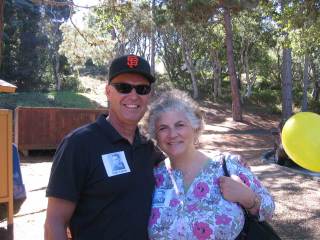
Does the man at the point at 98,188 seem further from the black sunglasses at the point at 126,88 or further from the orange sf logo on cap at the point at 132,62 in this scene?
the orange sf logo on cap at the point at 132,62

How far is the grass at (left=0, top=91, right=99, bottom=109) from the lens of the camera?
2456cm

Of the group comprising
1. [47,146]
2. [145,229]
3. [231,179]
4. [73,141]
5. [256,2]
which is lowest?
[47,146]

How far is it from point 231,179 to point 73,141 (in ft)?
2.36

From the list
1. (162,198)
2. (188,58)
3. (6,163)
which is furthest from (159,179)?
(188,58)

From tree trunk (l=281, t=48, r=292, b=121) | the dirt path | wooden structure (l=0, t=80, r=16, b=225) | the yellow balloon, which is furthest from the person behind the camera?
tree trunk (l=281, t=48, r=292, b=121)

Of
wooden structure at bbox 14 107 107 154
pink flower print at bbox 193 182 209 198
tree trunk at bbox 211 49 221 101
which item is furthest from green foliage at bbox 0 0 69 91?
pink flower print at bbox 193 182 209 198

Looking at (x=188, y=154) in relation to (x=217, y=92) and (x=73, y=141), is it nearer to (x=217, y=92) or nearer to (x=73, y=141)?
(x=73, y=141)

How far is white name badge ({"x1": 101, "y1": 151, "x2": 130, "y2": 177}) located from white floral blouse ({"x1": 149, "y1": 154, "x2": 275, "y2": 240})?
229mm

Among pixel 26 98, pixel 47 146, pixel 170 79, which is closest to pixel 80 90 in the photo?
pixel 170 79

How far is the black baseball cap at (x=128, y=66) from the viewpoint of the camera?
2.22 meters

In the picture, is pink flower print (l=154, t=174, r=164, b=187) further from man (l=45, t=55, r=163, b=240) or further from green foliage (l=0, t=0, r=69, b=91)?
green foliage (l=0, t=0, r=69, b=91)

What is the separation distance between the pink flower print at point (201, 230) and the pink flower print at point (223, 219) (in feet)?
0.17

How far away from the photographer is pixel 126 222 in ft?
6.64

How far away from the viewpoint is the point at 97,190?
1995 mm
